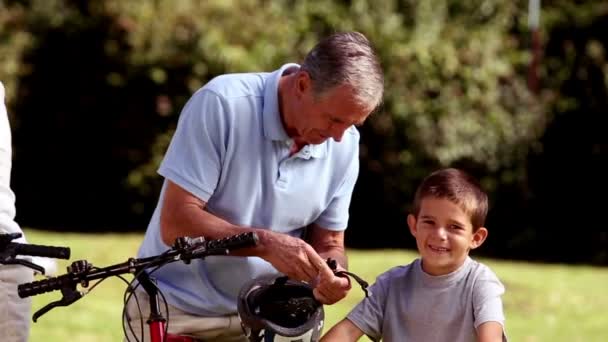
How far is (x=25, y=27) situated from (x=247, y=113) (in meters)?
11.9

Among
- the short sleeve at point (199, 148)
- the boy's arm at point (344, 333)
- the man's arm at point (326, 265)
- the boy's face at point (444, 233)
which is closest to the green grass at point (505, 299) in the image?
the man's arm at point (326, 265)

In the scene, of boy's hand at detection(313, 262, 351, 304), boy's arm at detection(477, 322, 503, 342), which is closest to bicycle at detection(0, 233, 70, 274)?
boy's hand at detection(313, 262, 351, 304)

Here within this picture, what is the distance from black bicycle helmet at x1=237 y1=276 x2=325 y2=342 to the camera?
3922 millimetres

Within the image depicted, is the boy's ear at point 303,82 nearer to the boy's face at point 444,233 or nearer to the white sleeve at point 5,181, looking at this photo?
the boy's face at point 444,233

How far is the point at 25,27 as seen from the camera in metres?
15.5

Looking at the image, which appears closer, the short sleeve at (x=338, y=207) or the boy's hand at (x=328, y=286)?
the boy's hand at (x=328, y=286)

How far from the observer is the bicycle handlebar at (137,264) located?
3342 mm

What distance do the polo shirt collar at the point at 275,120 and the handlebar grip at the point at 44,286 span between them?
3.22 ft

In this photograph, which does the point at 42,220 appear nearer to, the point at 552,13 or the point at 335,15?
the point at 335,15

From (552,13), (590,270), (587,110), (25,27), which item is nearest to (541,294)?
(590,270)

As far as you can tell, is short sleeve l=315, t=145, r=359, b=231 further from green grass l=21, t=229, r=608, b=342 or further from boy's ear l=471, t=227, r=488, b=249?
green grass l=21, t=229, r=608, b=342

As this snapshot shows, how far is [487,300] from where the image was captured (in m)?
3.99

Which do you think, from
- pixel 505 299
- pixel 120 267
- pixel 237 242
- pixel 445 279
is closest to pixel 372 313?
pixel 445 279

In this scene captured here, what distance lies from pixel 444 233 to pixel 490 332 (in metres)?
0.33
